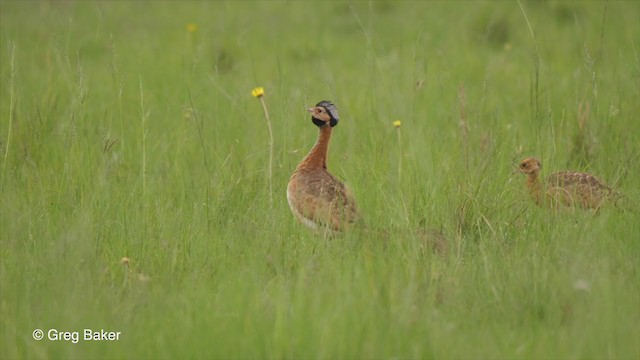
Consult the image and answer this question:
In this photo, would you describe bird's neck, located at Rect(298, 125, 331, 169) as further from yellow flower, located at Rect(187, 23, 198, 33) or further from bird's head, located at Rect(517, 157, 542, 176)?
yellow flower, located at Rect(187, 23, 198, 33)

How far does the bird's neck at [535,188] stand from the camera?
240 inches

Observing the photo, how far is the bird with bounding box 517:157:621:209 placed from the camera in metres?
5.83

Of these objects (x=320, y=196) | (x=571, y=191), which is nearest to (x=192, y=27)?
(x=320, y=196)

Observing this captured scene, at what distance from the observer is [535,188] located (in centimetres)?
623

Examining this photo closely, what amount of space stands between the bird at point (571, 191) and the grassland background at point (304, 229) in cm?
13

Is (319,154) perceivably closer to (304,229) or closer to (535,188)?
A: (304,229)

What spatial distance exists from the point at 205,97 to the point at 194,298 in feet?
13.7

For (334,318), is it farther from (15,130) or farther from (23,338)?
(15,130)

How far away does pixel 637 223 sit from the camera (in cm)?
549

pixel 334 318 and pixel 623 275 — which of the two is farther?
pixel 623 275

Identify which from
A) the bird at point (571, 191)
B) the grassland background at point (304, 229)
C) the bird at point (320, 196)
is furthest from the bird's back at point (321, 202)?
the bird at point (571, 191)

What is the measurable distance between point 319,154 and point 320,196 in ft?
1.99

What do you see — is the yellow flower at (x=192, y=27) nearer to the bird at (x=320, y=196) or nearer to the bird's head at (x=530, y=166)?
the bird at (x=320, y=196)

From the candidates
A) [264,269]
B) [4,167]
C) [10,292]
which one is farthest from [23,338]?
[4,167]
